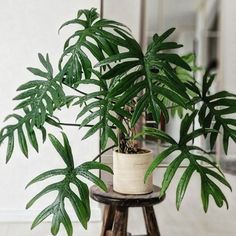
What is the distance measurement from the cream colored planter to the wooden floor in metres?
0.75

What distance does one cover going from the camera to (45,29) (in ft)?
7.61

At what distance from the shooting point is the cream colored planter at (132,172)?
1561 millimetres

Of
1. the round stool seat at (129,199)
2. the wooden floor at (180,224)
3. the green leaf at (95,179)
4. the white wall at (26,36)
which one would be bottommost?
the wooden floor at (180,224)

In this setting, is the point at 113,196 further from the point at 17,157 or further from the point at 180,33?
the point at 180,33

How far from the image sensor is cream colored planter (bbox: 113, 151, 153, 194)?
5.12 feet

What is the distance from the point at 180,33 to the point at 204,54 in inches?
12.1

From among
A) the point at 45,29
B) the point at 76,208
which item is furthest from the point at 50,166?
the point at 76,208

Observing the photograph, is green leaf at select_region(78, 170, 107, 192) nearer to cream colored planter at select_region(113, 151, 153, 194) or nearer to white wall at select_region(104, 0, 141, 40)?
cream colored planter at select_region(113, 151, 153, 194)

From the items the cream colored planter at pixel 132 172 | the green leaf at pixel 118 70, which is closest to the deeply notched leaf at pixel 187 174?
the cream colored planter at pixel 132 172

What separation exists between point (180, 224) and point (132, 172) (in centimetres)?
98

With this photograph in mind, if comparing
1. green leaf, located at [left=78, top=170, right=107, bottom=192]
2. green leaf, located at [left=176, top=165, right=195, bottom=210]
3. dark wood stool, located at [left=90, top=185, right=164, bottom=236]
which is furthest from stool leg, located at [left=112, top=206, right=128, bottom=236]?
green leaf, located at [left=176, top=165, right=195, bottom=210]

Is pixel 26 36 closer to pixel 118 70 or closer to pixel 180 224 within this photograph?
pixel 118 70

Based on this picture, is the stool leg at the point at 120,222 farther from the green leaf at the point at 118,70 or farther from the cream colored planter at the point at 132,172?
the green leaf at the point at 118,70

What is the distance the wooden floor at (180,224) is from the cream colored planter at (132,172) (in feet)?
2.47
